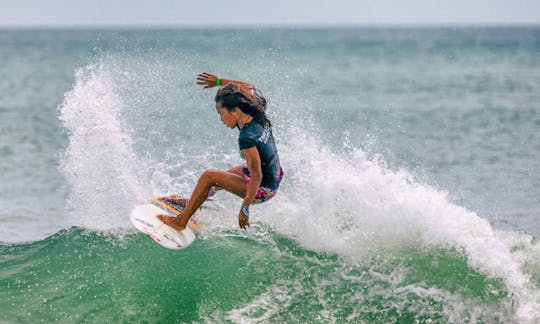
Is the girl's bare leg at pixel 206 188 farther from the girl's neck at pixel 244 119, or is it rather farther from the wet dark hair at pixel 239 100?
the wet dark hair at pixel 239 100

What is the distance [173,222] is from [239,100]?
1.46m

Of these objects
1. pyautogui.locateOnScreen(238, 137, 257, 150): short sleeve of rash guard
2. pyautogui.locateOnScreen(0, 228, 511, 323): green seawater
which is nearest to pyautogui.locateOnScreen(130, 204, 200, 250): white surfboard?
pyautogui.locateOnScreen(0, 228, 511, 323): green seawater

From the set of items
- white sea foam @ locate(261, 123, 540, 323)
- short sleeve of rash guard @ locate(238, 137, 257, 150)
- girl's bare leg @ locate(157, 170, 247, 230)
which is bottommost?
white sea foam @ locate(261, 123, 540, 323)

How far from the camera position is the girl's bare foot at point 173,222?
6886mm

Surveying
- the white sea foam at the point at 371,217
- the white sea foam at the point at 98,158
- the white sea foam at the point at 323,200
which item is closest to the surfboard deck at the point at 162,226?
the white sea foam at the point at 323,200

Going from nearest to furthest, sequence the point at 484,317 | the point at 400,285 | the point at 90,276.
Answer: the point at 484,317 → the point at 400,285 → the point at 90,276

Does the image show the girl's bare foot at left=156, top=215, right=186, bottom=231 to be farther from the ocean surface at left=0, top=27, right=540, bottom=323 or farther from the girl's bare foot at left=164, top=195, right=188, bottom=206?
the ocean surface at left=0, top=27, right=540, bottom=323

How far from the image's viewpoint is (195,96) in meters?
22.2

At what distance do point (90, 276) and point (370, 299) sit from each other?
3072 mm

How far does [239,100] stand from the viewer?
6.46 m

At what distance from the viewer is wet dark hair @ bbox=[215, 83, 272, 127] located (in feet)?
21.2

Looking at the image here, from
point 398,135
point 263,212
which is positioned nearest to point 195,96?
point 398,135

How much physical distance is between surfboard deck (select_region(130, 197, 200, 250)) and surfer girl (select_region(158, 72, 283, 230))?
8 centimetres

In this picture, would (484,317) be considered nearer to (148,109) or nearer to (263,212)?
(263,212)
